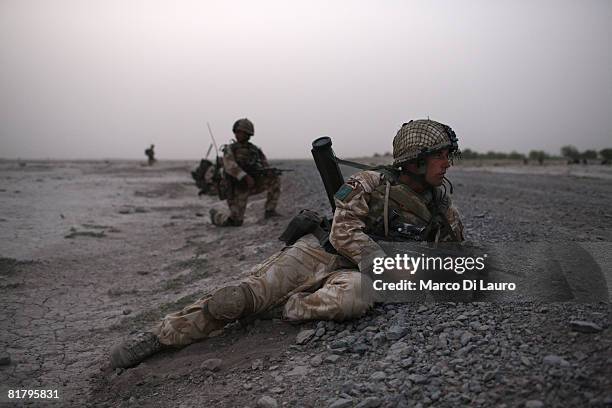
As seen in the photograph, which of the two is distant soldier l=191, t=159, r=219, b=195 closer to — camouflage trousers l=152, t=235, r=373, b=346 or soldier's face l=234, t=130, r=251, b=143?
soldier's face l=234, t=130, r=251, b=143

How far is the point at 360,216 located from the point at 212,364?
1.30m

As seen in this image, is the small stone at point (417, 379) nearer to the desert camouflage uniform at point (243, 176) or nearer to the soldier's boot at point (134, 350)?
the soldier's boot at point (134, 350)

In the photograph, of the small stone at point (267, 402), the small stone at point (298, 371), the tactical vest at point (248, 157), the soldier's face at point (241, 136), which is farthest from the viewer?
the tactical vest at point (248, 157)

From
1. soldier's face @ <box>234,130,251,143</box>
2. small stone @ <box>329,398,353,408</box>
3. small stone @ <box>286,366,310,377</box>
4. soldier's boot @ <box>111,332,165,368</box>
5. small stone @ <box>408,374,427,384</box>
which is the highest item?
soldier's face @ <box>234,130,251,143</box>

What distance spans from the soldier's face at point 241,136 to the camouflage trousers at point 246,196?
752mm

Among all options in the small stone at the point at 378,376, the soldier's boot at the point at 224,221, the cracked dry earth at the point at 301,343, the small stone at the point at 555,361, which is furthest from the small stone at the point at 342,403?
the soldier's boot at the point at 224,221

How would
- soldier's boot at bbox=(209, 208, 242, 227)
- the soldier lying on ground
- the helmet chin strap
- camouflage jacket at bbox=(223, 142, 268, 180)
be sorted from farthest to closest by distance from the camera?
soldier's boot at bbox=(209, 208, 242, 227)
camouflage jacket at bbox=(223, 142, 268, 180)
the helmet chin strap
the soldier lying on ground

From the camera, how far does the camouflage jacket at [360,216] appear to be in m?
2.97

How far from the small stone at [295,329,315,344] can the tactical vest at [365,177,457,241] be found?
0.75 m

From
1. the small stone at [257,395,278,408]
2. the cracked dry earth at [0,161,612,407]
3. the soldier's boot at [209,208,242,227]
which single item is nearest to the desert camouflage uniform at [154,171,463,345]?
the cracked dry earth at [0,161,612,407]

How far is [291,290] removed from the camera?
10.6 ft

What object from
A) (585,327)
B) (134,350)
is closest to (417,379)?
(585,327)

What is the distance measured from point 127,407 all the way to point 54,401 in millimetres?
595

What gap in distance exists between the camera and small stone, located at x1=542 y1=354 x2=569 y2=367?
2.05 m
